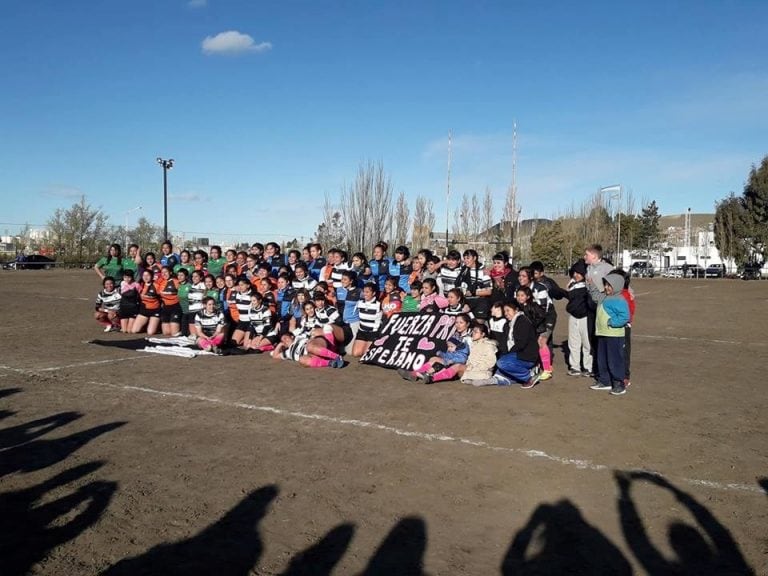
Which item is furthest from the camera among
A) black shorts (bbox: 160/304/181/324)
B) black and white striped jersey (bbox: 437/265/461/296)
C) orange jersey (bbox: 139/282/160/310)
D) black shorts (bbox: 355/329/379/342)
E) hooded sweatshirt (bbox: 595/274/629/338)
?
orange jersey (bbox: 139/282/160/310)

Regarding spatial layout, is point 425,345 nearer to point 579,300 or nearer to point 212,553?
point 579,300

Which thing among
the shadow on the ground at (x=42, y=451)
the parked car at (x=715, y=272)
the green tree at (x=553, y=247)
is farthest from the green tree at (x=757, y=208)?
the shadow on the ground at (x=42, y=451)

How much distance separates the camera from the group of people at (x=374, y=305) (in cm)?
891

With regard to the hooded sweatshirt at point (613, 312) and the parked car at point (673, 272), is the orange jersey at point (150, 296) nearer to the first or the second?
the hooded sweatshirt at point (613, 312)

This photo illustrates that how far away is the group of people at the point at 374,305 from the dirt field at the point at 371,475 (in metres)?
0.64

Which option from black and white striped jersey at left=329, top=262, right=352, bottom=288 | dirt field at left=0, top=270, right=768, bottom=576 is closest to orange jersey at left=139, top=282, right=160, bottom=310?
black and white striped jersey at left=329, top=262, right=352, bottom=288

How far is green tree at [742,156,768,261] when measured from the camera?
173 feet

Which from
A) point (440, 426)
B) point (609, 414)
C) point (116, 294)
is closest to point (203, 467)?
point (440, 426)

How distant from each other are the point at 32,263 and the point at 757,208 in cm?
5938

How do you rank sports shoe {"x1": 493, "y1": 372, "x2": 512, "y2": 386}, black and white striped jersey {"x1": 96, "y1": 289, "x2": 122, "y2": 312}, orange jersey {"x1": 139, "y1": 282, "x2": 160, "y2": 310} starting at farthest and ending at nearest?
1. black and white striped jersey {"x1": 96, "y1": 289, "x2": 122, "y2": 312}
2. orange jersey {"x1": 139, "y1": 282, "x2": 160, "y2": 310}
3. sports shoe {"x1": 493, "y1": 372, "x2": 512, "y2": 386}

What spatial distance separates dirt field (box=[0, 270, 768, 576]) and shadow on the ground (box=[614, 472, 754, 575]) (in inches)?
0.5

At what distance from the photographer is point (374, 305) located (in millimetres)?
11062

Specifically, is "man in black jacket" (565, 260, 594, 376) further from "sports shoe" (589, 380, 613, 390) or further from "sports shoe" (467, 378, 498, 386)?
"sports shoe" (467, 378, 498, 386)

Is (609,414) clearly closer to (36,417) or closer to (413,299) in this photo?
(413,299)
